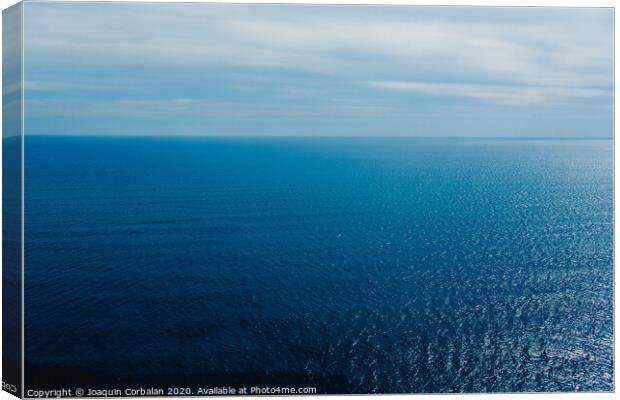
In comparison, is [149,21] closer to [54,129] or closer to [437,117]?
[54,129]

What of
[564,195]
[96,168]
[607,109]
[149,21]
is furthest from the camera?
[96,168]

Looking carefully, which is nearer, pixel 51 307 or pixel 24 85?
pixel 24 85

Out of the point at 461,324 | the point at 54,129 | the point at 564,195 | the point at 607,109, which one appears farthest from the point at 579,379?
the point at 564,195

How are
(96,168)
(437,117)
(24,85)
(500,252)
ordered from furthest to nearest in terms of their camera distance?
(96,168), (500,252), (437,117), (24,85)

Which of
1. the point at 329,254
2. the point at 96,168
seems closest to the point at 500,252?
the point at 329,254

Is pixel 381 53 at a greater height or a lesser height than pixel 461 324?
greater

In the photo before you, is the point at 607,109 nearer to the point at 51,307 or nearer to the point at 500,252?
the point at 500,252

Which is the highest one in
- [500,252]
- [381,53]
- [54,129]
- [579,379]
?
[381,53]
